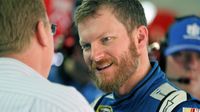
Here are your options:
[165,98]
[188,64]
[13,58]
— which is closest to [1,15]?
[13,58]

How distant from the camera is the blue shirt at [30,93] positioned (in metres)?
1.71

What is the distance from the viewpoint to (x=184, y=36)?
4.55m

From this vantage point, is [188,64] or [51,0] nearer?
[188,64]

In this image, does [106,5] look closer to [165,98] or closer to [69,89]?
[165,98]

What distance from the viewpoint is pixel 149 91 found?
2.77 m

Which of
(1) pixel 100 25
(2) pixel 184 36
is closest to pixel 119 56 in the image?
(1) pixel 100 25

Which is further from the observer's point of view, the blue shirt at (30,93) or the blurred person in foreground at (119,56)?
the blurred person in foreground at (119,56)

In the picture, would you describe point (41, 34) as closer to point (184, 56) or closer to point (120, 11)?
point (120, 11)

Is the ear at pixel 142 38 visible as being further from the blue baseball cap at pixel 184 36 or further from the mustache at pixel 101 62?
the blue baseball cap at pixel 184 36

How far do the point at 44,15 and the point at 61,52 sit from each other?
158 inches

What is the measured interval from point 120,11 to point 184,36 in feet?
5.74

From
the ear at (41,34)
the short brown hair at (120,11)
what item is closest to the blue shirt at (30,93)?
the ear at (41,34)

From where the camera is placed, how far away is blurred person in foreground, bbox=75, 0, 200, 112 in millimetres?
2762

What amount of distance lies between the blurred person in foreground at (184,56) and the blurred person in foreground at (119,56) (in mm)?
1456
